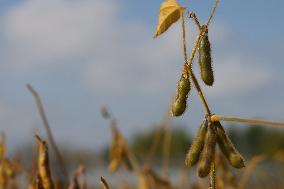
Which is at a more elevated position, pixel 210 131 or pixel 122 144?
pixel 210 131

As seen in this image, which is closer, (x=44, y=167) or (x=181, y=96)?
(x=181, y=96)

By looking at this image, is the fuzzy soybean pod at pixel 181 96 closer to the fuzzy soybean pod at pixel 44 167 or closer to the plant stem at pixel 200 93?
the plant stem at pixel 200 93

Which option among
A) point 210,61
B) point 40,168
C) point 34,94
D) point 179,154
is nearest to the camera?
point 210,61

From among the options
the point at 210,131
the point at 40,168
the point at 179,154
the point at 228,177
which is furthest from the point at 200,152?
the point at 179,154

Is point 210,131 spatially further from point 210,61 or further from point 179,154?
point 179,154

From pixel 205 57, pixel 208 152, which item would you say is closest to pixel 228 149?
pixel 208 152

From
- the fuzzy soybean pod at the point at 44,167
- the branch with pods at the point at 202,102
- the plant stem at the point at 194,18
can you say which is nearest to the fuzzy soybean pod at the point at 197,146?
the branch with pods at the point at 202,102

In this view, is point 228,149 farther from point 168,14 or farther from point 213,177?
point 168,14
